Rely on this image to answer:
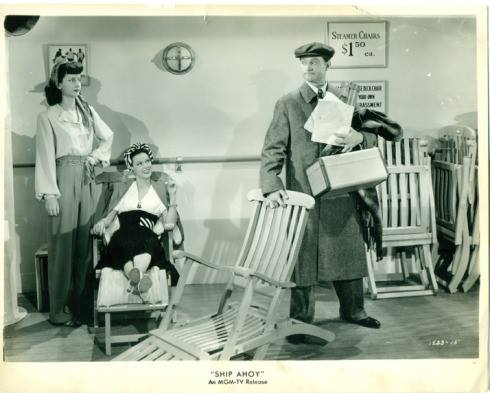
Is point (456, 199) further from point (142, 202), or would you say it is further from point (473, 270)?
point (142, 202)

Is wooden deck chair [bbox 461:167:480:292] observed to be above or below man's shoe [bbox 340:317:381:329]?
above

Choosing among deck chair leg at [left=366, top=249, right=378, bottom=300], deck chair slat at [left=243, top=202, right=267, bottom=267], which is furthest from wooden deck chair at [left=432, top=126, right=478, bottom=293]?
deck chair slat at [left=243, top=202, right=267, bottom=267]

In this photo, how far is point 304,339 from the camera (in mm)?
2875

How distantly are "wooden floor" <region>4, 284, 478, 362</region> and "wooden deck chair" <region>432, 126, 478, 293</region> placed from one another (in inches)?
4.9

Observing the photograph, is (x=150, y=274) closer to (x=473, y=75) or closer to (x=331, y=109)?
(x=331, y=109)

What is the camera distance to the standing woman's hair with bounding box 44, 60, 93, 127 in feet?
9.12

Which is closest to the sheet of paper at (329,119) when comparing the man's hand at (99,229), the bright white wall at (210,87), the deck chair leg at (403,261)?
the bright white wall at (210,87)

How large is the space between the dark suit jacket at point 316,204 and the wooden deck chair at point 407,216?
0.15 meters

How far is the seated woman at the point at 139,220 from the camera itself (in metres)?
2.86

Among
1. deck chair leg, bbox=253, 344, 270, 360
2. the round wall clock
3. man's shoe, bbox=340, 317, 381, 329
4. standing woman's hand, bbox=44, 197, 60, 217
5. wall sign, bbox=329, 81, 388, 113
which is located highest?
the round wall clock

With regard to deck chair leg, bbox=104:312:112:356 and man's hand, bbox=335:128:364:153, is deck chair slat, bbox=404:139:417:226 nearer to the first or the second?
man's hand, bbox=335:128:364:153

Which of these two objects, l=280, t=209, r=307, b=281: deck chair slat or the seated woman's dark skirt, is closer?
l=280, t=209, r=307, b=281: deck chair slat

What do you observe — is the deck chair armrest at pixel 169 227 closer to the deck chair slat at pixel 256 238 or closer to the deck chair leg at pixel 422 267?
the deck chair slat at pixel 256 238

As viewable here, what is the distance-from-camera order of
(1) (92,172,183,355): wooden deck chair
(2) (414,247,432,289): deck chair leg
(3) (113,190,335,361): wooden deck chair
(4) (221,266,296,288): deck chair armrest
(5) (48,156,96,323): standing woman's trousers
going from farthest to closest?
1. (2) (414,247,432,289): deck chair leg
2. (5) (48,156,96,323): standing woman's trousers
3. (1) (92,172,183,355): wooden deck chair
4. (3) (113,190,335,361): wooden deck chair
5. (4) (221,266,296,288): deck chair armrest
